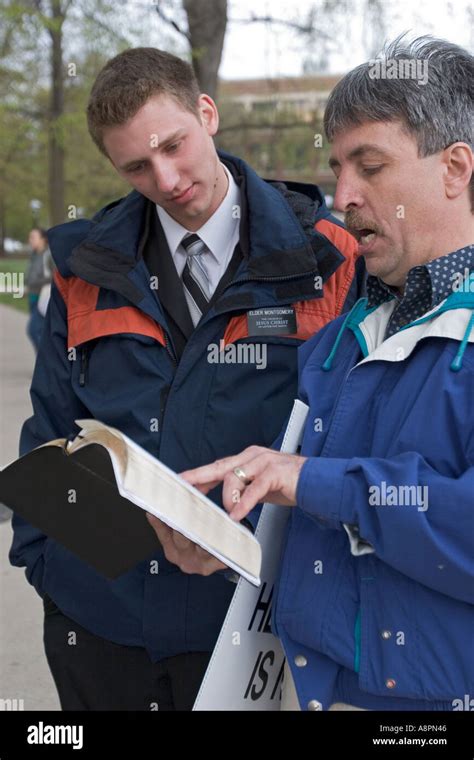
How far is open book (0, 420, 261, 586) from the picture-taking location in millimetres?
1428

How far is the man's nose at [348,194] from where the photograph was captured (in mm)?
1797

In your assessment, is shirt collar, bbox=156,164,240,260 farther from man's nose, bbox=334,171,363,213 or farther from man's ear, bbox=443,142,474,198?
man's ear, bbox=443,142,474,198

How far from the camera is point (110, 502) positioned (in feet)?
6.24

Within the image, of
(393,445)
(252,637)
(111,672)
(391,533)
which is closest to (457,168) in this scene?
(393,445)

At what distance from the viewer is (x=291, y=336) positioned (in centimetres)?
238

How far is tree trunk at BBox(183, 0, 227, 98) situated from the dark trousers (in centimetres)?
536

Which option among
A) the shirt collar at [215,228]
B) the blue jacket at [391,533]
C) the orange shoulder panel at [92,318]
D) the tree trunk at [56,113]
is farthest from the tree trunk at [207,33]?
the blue jacket at [391,533]

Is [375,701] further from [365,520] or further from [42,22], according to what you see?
[42,22]

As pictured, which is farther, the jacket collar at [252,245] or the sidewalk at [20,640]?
the sidewalk at [20,640]

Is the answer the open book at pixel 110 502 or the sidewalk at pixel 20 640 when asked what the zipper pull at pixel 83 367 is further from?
the sidewalk at pixel 20 640

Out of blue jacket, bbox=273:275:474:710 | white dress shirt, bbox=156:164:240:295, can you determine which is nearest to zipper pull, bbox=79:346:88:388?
white dress shirt, bbox=156:164:240:295

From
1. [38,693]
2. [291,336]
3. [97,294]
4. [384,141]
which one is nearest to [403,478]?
[384,141]

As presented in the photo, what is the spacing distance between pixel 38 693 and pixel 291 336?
2.67 metres

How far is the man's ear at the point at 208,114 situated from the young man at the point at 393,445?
0.89 metres
